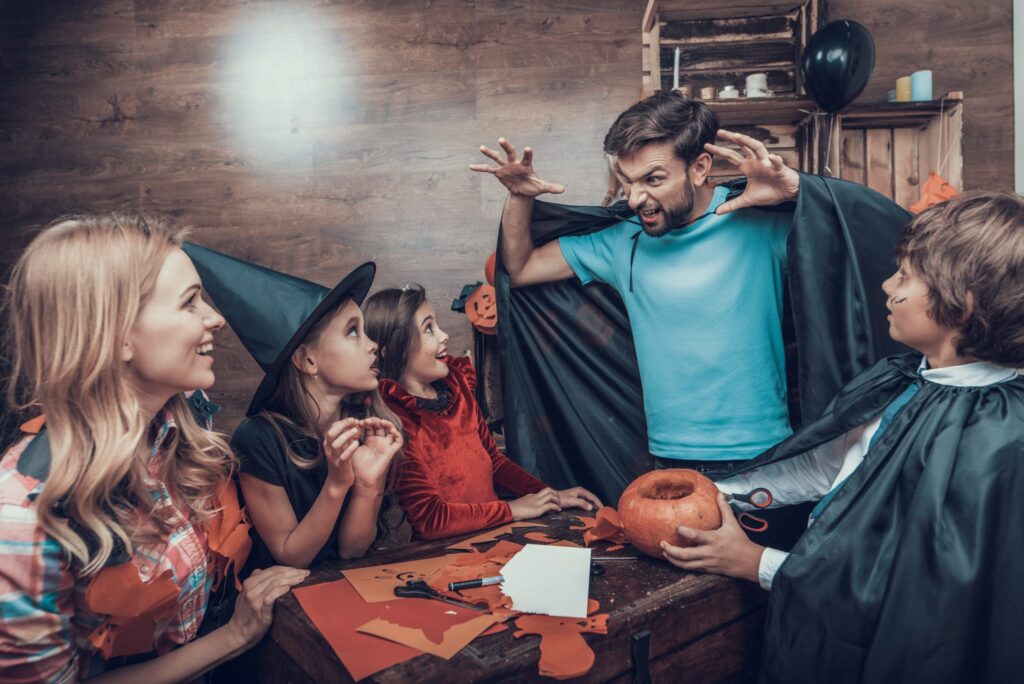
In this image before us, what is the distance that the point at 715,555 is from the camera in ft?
4.70

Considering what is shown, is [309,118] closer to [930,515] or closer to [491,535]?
[491,535]

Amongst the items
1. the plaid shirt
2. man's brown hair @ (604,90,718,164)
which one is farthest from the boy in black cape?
the plaid shirt

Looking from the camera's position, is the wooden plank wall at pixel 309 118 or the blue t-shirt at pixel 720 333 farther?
the wooden plank wall at pixel 309 118

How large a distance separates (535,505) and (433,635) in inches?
30.5

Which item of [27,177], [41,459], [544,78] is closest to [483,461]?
[41,459]

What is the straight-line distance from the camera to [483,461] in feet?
7.05

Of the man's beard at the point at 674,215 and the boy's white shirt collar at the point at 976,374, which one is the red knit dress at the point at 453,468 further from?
the boy's white shirt collar at the point at 976,374

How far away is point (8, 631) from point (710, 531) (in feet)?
3.96

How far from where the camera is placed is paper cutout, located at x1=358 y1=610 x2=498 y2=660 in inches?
45.2

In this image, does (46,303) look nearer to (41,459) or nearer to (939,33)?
(41,459)

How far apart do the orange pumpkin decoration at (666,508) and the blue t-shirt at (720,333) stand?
0.49m

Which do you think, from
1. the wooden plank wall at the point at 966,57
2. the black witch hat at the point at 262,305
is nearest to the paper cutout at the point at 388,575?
the black witch hat at the point at 262,305

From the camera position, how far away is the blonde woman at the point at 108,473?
1.07m

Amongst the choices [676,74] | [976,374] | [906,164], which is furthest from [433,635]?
[906,164]
